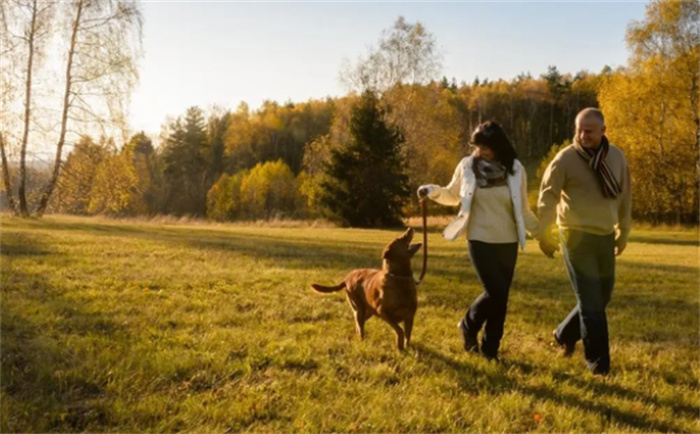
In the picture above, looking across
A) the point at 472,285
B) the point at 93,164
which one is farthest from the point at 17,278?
the point at 93,164

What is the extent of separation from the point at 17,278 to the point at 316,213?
25401 millimetres

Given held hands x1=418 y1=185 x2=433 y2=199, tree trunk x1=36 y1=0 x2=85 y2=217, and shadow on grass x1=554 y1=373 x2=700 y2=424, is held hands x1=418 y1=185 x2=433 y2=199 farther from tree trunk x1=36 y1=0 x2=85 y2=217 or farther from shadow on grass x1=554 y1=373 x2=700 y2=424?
tree trunk x1=36 y1=0 x2=85 y2=217

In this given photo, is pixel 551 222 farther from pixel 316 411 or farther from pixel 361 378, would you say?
pixel 316 411

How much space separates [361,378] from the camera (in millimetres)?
3791

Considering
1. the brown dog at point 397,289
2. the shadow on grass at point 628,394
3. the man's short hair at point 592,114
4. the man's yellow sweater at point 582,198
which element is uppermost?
the man's short hair at point 592,114

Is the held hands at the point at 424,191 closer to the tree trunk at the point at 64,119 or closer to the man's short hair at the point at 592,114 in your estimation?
the man's short hair at the point at 592,114

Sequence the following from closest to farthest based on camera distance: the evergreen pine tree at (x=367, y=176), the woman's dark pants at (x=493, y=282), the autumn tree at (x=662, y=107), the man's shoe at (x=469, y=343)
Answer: the woman's dark pants at (x=493, y=282) < the man's shoe at (x=469, y=343) < the autumn tree at (x=662, y=107) < the evergreen pine tree at (x=367, y=176)

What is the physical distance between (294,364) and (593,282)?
2.54m

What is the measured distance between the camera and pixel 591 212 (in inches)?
164

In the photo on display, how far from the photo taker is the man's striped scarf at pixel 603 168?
163 inches

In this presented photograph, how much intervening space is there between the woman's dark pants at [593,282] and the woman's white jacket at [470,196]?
1.19 feet

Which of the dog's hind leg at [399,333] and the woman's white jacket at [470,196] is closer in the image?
the woman's white jacket at [470,196]

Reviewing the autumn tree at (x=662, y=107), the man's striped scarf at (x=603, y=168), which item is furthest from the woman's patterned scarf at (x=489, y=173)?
the autumn tree at (x=662, y=107)

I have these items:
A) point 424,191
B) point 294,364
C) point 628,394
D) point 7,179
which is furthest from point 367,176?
point 628,394
